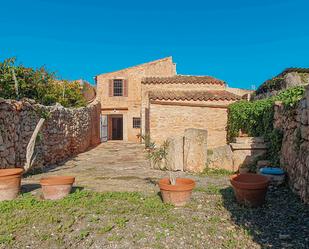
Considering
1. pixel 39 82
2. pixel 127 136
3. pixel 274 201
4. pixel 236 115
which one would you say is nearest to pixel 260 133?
pixel 236 115

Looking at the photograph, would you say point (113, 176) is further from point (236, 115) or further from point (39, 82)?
point (236, 115)

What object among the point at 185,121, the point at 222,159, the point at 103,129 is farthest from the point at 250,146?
the point at 103,129

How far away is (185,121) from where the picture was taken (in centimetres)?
1385

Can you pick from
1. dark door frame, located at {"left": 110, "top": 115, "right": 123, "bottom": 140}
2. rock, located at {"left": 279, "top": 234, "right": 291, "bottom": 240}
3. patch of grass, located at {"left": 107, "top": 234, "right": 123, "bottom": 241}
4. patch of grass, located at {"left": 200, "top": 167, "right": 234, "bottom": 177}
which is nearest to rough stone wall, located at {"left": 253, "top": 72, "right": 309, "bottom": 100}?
patch of grass, located at {"left": 200, "top": 167, "right": 234, "bottom": 177}

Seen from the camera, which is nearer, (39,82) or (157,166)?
(157,166)

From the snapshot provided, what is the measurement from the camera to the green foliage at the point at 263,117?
7168 millimetres

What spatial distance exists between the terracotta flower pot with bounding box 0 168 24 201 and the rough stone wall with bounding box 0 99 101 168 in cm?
168

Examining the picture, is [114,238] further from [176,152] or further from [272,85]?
[272,85]

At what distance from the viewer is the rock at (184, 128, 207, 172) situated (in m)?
8.52

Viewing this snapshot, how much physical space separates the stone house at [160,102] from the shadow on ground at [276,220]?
26.6 ft

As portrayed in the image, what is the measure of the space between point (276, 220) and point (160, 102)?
9763 mm

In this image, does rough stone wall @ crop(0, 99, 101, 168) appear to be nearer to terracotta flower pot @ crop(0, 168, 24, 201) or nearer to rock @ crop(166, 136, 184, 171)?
terracotta flower pot @ crop(0, 168, 24, 201)

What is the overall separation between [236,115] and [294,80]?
2689 mm

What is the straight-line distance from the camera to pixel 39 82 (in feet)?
37.2
